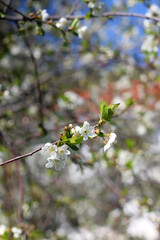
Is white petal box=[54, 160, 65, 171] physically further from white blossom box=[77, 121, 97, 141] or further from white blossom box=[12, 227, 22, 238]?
white blossom box=[12, 227, 22, 238]

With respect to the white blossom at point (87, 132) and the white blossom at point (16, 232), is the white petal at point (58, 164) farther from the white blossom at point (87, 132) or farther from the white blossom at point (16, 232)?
the white blossom at point (16, 232)

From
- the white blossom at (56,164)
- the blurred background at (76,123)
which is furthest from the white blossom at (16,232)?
the white blossom at (56,164)

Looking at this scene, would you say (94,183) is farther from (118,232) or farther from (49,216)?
(49,216)

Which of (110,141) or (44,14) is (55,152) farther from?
(44,14)

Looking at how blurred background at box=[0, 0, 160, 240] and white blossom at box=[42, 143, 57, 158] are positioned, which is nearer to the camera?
white blossom at box=[42, 143, 57, 158]

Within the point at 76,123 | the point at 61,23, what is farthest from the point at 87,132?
the point at 76,123

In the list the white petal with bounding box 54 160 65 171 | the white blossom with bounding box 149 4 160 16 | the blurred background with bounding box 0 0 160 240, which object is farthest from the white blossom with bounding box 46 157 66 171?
the white blossom with bounding box 149 4 160 16

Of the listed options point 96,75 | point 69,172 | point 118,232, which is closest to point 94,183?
point 69,172

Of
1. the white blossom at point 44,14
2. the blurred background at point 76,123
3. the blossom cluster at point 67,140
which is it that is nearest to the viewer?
the blossom cluster at point 67,140
